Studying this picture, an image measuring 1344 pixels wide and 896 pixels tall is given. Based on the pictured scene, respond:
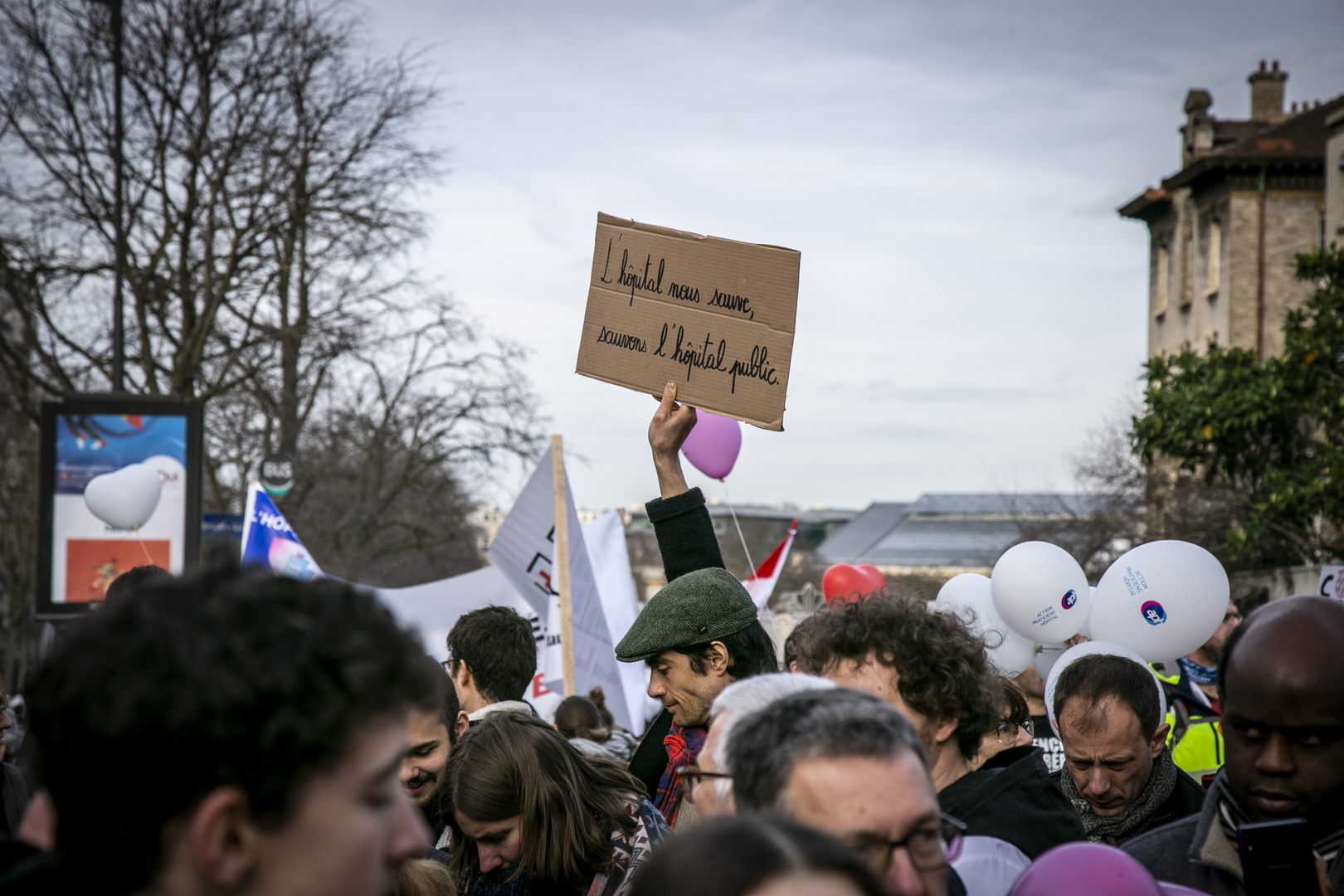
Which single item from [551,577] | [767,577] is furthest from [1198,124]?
[551,577]

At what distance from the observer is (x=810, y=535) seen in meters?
113

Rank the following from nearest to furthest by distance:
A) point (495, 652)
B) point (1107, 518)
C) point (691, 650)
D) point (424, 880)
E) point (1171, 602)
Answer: point (424, 880) < point (691, 650) < point (495, 652) < point (1171, 602) < point (1107, 518)

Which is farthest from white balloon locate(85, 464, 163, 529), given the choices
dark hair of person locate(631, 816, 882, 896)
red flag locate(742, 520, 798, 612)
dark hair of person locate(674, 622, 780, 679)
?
dark hair of person locate(631, 816, 882, 896)

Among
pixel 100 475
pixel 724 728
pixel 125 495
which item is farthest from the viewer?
pixel 100 475

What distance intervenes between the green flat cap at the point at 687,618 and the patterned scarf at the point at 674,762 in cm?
28

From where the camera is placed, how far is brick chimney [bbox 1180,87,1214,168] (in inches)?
1422

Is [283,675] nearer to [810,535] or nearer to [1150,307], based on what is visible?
[1150,307]

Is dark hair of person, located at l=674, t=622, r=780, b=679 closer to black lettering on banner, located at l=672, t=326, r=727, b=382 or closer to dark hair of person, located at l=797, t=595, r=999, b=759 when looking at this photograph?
dark hair of person, located at l=797, t=595, r=999, b=759

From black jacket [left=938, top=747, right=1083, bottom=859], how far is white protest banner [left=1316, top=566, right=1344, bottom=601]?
5044 mm

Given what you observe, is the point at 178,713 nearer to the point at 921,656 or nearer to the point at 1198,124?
the point at 921,656

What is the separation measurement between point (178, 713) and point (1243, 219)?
121ft

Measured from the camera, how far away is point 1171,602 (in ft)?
19.5

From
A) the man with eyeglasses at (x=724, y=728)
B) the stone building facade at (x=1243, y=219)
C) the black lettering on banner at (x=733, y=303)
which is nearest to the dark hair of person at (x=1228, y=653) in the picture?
the man with eyeglasses at (x=724, y=728)

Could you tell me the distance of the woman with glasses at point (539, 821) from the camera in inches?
129
